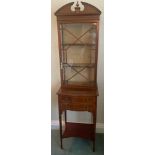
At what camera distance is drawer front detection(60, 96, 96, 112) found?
1974 mm

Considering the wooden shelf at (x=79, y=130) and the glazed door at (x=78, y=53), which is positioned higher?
the glazed door at (x=78, y=53)

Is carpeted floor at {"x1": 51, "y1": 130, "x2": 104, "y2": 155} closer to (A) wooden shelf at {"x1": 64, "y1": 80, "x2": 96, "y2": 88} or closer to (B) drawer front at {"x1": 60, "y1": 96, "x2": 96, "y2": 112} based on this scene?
(B) drawer front at {"x1": 60, "y1": 96, "x2": 96, "y2": 112}

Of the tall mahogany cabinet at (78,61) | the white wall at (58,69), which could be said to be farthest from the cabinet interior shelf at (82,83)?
the white wall at (58,69)

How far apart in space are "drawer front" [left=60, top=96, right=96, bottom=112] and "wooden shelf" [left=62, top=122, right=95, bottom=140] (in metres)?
0.36

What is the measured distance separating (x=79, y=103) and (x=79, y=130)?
0.45 m

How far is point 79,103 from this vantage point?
1988mm

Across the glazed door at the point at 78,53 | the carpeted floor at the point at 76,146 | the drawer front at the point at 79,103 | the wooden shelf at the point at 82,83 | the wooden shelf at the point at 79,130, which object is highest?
the glazed door at the point at 78,53

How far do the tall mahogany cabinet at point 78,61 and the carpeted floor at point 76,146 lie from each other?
133 millimetres

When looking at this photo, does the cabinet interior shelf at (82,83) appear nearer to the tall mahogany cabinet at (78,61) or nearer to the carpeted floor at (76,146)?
the tall mahogany cabinet at (78,61)

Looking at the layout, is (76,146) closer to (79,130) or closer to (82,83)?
(79,130)

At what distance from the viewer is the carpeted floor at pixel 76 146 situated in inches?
82.7

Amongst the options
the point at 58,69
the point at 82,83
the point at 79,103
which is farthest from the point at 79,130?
the point at 58,69

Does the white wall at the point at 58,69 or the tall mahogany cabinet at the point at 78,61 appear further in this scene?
the white wall at the point at 58,69
